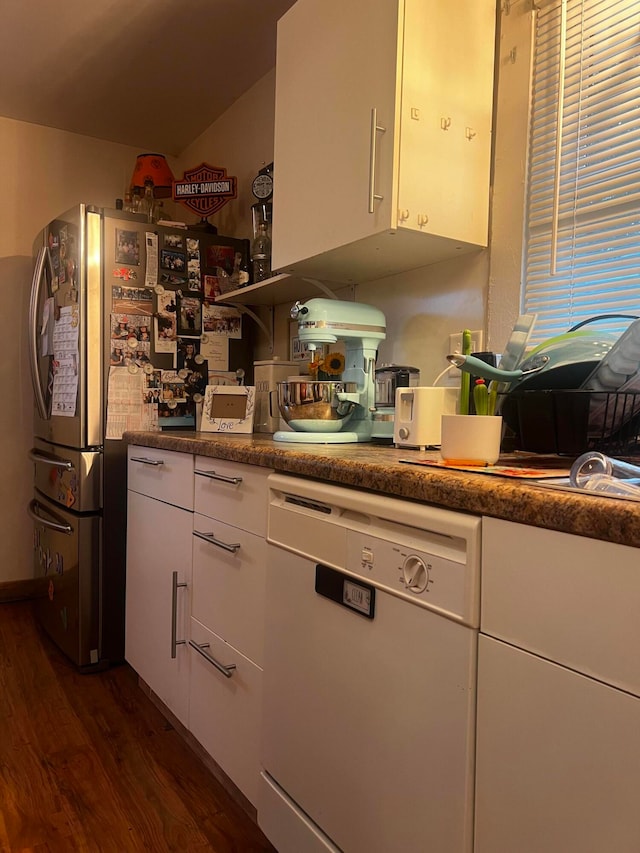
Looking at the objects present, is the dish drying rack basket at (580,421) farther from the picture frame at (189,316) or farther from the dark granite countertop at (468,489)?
the picture frame at (189,316)

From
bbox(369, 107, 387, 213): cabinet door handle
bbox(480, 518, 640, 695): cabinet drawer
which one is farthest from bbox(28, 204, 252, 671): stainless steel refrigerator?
bbox(480, 518, 640, 695): cabinet drawer

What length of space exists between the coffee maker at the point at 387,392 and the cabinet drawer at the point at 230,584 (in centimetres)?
49

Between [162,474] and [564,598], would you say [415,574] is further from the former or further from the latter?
[162,474]

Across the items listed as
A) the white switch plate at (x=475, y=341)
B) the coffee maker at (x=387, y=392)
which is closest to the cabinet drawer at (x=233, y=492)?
the coffee maker at (x=387, y=392)

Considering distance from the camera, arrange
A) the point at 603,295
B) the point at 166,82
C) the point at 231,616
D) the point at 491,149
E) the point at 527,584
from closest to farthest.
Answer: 1. the point at 527,584
2. the point at 603,295
3. the point at 231,616
4. the point at 491,149
5. the point at 166,82

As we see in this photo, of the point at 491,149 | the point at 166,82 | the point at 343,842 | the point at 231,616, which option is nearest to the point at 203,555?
the point at 231,616

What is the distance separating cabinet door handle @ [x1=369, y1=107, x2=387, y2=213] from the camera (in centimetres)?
146

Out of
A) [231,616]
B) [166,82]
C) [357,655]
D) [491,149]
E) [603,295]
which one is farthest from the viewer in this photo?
[166,82]

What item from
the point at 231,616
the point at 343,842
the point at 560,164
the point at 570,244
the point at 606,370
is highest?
the point at 560,164

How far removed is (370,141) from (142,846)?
5.65ft

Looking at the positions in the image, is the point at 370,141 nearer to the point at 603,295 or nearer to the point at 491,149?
the point at 491,149

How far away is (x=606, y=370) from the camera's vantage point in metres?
1.14

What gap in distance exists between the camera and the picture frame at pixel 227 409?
225cm

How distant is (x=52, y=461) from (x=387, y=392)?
4.84 ft
